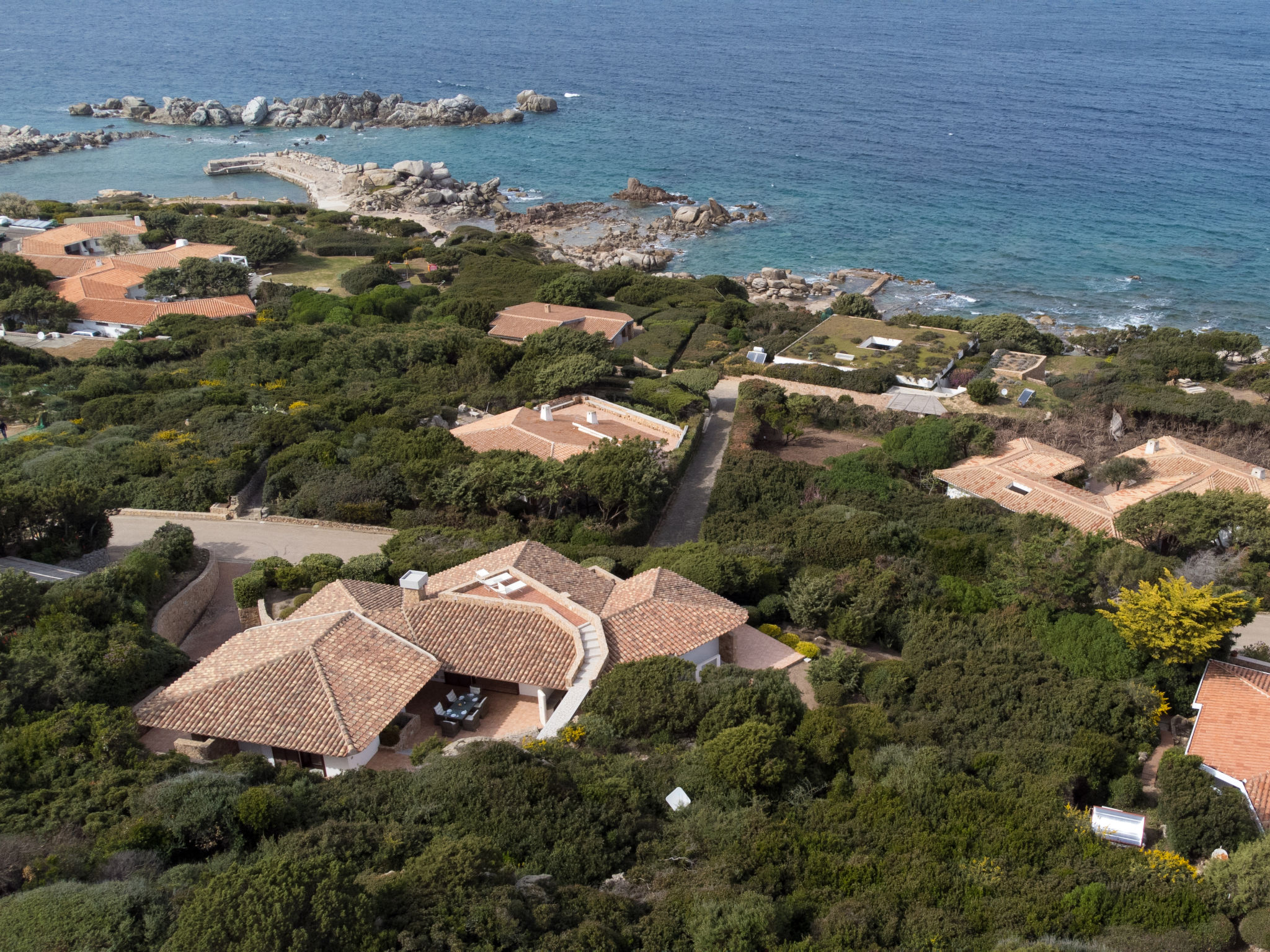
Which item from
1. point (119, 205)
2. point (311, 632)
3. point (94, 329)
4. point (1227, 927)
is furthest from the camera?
point (119, 205)

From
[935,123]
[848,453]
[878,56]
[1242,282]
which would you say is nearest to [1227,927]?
[848,453]

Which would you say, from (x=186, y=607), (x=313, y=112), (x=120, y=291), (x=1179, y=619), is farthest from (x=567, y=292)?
(x=313, y=112)

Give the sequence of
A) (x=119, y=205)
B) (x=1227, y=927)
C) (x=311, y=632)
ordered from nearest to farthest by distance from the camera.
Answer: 1. (x=1227, y=927)
2. (x=311, y=632)
3. (x=119, y=205)

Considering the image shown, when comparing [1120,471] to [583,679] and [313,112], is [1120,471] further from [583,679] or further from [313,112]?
[313,112]

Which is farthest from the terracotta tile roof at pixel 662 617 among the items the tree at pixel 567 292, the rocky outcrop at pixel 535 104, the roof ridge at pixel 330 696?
the rocky outcrop at pixel 535 104

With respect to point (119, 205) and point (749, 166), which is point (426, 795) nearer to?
point (119, 205)

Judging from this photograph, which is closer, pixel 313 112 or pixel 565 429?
pixel 565 429
